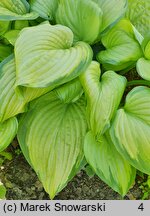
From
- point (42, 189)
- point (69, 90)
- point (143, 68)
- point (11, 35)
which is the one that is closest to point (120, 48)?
point (143, 68)

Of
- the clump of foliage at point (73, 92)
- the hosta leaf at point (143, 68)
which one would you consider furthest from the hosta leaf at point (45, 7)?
the hosta leaf at point (143, 68)

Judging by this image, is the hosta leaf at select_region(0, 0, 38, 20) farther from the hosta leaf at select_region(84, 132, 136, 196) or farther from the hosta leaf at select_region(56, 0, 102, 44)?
the hosta leaf at select_region(84, 132, 136, 196)

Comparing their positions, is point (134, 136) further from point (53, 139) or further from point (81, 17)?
point (81, 17)

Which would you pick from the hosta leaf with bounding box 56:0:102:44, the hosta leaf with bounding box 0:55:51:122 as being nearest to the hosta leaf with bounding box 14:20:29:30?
Result: the hosta leaf with bounding box 56:0:102:44

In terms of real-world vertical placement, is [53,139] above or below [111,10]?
below

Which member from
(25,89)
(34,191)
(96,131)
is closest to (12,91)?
(25,89)

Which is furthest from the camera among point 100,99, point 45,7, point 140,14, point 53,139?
point 140,14

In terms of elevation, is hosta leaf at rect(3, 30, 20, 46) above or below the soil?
above

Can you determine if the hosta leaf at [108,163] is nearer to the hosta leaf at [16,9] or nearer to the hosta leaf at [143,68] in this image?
the hosta leaf at [143,68]
